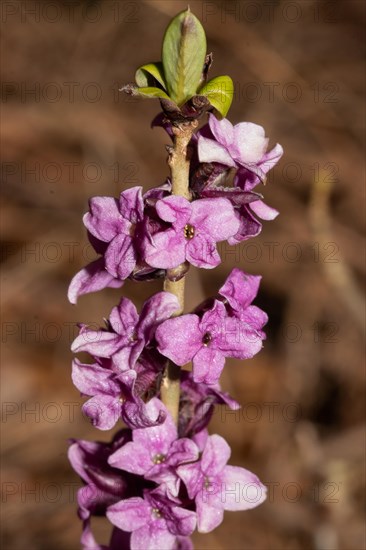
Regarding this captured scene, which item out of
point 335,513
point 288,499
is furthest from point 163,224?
point 288,499

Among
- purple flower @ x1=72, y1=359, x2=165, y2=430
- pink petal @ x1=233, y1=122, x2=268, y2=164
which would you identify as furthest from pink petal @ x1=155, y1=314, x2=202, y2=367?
pink petal @ x1=233, y1=122, x2=268, y2=164

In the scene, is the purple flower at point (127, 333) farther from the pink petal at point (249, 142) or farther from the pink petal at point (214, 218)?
the pink petal at point (249, 142)

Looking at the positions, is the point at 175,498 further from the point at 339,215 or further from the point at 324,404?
the point at 339,215

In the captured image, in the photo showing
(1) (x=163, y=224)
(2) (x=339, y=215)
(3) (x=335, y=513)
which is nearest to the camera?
(1) (x=163, y=224)

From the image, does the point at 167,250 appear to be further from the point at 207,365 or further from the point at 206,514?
the point at 206,514

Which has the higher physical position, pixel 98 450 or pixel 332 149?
pixel 332 149

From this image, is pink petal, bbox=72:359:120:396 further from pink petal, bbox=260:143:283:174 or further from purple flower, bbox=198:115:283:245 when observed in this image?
pink petal, bbox=260:143:283:174

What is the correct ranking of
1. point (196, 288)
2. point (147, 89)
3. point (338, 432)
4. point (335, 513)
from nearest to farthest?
point (147, 89) < point (335, 513) < point (338, 432) < point (196, 288)
